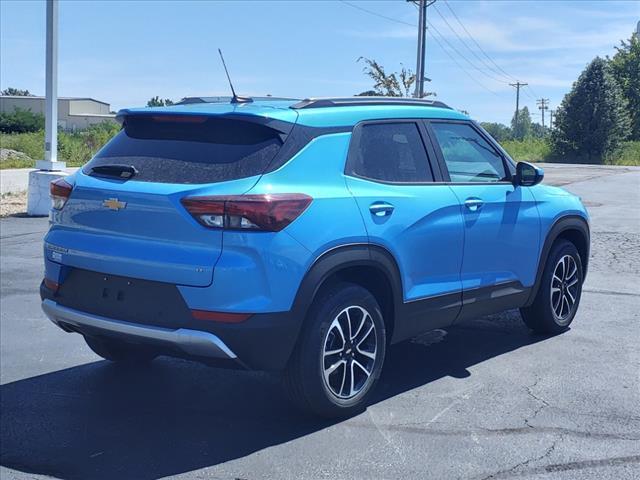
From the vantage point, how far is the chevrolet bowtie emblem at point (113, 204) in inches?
175

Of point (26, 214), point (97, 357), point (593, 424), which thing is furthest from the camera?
point (26, 214)

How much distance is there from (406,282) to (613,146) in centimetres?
5142

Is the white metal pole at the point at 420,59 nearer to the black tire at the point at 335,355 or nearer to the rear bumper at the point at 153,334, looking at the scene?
the black tire at the point at 335,355

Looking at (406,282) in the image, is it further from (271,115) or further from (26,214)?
(26,214)

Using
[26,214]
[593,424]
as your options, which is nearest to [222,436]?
[593,424]

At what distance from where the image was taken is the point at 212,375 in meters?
5.73

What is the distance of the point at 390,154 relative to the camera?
516 cm

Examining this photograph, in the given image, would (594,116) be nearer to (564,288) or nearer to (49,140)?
(49,140)

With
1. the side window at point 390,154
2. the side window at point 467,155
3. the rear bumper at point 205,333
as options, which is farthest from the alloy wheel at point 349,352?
the side window at point 467,155

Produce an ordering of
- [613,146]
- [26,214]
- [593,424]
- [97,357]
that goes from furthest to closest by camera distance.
→ [613,146] → [26,214] → [97,357] → [593,424]

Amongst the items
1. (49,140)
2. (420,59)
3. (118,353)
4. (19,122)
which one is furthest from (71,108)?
(118,353)

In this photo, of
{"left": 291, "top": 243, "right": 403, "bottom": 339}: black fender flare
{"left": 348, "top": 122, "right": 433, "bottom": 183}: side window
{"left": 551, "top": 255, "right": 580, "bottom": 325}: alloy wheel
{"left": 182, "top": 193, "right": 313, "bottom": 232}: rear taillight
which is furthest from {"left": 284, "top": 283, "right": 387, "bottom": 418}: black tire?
{"left": 551, "top": 255, "right": 580, "bottom": 325}: alloy wheel

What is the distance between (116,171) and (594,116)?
169 ft

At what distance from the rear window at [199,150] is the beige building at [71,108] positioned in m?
79.8
